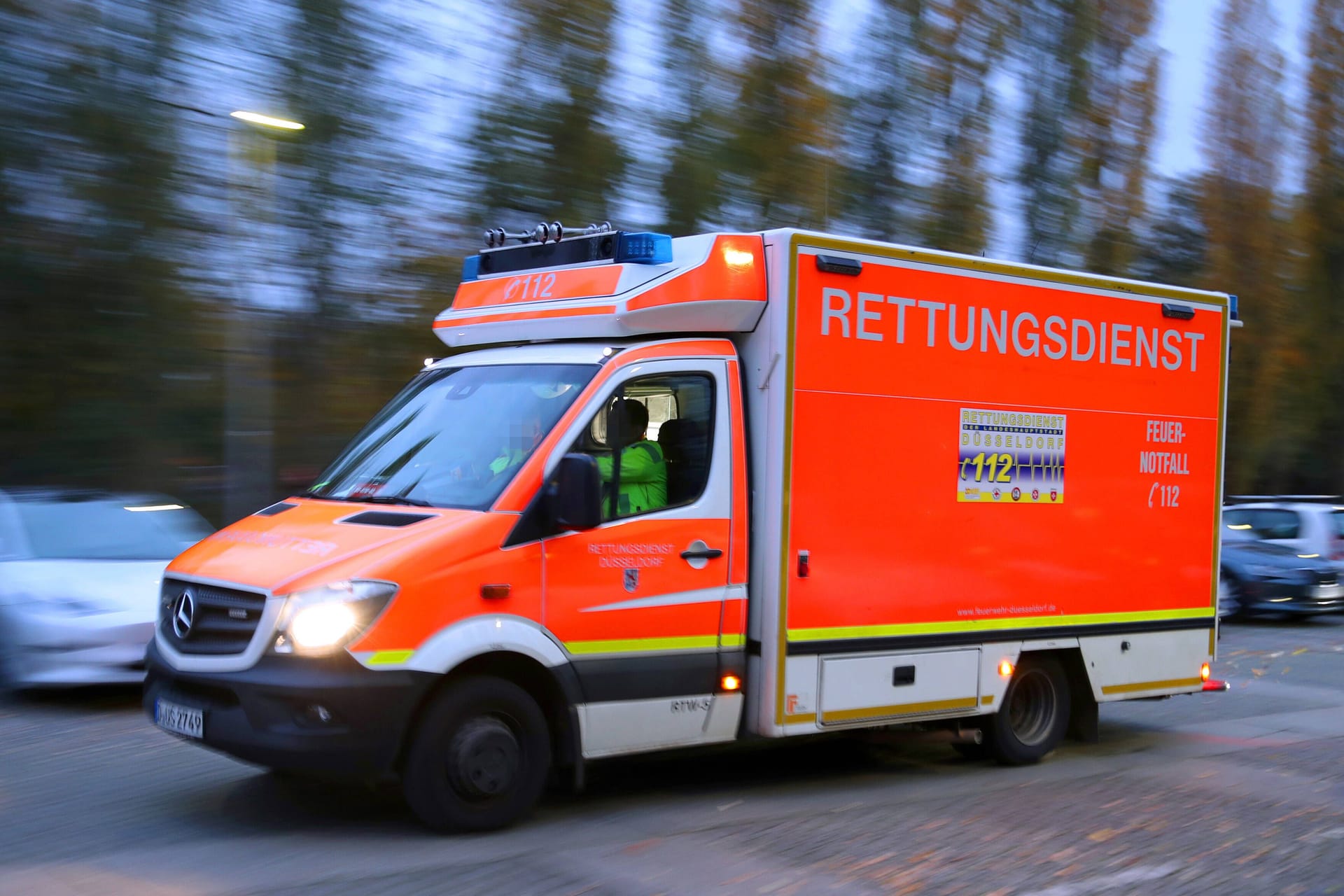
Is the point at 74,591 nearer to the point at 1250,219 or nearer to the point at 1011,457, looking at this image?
the point at 1011,457

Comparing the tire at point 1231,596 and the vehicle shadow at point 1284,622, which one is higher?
the tire at point 1231,596

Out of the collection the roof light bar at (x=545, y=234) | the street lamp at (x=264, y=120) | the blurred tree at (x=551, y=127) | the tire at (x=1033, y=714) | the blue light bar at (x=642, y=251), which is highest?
the blurred tree at (x=551, y=127)

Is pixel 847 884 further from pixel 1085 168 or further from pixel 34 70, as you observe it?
pixel 1085 168

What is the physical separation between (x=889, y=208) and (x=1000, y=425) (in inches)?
494

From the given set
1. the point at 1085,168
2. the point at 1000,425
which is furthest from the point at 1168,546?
the point at 1085,168

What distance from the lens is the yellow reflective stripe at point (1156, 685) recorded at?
8.61 m

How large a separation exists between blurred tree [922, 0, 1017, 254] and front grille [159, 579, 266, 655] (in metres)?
15.6

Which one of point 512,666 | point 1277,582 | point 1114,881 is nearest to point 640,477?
point 512,666

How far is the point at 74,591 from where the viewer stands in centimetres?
955

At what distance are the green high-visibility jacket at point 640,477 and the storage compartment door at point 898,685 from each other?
1283 millimetres

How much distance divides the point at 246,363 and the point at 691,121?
21.8ft

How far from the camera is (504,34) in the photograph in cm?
1594

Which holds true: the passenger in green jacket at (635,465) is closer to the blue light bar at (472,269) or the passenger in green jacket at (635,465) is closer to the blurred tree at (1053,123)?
the blue light bar at (472,269)

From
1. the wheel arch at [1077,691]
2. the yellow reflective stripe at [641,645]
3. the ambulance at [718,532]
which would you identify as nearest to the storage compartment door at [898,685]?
the ambulance at [718,532]
